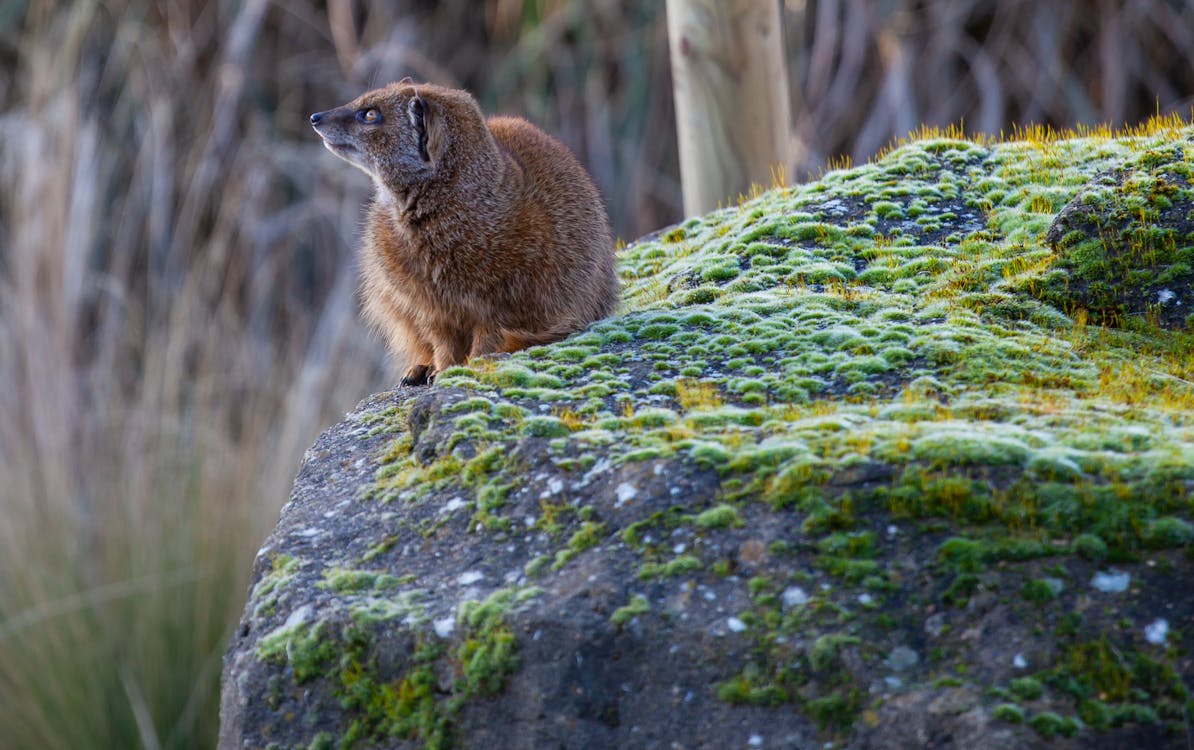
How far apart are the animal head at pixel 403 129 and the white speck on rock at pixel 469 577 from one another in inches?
47.3

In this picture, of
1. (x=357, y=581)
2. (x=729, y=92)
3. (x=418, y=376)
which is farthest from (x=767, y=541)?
(x=729, y=92)

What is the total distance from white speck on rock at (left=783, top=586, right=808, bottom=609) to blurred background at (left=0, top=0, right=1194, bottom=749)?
3.14 meters

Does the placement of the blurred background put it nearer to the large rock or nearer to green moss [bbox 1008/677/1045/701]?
the large rock

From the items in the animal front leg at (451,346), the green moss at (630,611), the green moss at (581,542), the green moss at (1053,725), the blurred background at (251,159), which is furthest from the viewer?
the blurred background at (251,159)

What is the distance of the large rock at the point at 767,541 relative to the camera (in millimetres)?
1785

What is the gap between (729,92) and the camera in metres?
4.38

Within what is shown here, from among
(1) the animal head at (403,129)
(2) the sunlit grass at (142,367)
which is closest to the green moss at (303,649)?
(1) the animal head at (403,129)

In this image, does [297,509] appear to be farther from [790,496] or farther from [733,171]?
[733,171]

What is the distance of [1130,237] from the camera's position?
9.48 ft

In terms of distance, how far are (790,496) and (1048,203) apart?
165cm

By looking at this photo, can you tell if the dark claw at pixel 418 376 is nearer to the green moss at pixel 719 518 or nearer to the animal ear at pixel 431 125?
the animal ear at pixel 431 125

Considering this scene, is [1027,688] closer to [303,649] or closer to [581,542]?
[581,542]

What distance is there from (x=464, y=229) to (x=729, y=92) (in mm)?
1661

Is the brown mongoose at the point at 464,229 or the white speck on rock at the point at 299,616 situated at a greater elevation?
the brown mongoose at the point at 464,229
